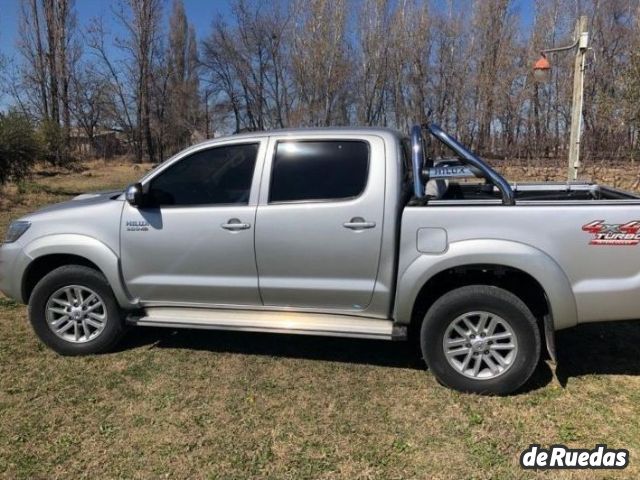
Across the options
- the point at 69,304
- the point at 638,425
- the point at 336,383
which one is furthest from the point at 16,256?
the point at 638,425

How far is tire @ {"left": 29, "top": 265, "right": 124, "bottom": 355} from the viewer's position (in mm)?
4398

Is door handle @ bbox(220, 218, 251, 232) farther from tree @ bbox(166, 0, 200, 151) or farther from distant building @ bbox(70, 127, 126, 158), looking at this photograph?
tree @ bbox(166, 0, 200, 151)

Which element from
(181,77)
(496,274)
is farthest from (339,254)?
(181,77)

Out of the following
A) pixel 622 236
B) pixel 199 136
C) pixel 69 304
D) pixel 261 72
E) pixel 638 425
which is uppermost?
pixel 261 72

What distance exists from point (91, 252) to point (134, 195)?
0.61 meters

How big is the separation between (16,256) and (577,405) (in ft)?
14.4

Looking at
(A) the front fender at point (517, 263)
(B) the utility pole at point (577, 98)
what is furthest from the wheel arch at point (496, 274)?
(B) the utility pole at point (577, 98)

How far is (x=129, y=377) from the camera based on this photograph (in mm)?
4125

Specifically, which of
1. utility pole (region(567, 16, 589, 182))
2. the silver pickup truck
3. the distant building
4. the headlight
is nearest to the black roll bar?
the silver pickup truck

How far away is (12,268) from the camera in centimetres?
450

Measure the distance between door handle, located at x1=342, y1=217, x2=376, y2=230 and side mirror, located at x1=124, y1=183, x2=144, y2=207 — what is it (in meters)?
1.61

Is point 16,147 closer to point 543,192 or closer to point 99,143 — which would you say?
point 543,192

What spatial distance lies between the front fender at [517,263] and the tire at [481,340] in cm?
19

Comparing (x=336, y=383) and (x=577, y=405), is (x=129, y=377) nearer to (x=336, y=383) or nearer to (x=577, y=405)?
(x=336, y=383)
